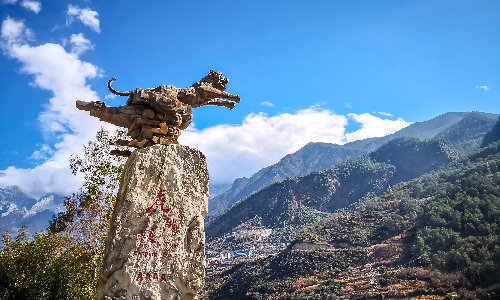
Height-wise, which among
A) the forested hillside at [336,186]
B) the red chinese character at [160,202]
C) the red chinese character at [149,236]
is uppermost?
the forested hillside at [336,186]

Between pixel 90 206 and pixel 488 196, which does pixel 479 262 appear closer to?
pixel 488 196

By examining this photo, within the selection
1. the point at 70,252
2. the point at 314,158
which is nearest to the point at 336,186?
the point at 70,252

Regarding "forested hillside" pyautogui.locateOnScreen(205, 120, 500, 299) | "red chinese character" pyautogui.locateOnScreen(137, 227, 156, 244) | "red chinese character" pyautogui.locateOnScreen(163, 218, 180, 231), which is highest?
"red chinese character" pyautogui.locateOnScreen(163, 218, 180, 231)

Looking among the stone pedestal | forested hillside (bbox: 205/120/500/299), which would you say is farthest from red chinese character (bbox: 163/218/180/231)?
forested hillside (bbox: 205/120/500/299)

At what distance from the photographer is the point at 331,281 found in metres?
25.7

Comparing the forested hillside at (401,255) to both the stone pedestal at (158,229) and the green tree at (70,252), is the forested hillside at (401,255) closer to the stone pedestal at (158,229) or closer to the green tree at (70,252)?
the green tree at (70,252)

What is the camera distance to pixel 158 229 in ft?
11.4

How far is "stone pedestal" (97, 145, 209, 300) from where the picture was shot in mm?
3240

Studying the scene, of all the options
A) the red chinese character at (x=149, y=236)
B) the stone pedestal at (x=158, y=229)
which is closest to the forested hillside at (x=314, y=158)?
the stone pedestal at (x=158, y=229)

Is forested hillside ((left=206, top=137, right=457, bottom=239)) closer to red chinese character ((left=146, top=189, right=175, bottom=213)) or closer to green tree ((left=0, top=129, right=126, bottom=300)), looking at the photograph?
green tree ((left=0, top=129, right=126, bottom=300))

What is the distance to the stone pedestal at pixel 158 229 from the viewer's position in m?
3.24

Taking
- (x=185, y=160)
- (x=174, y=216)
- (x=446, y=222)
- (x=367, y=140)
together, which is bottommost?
(x=446, y=222)

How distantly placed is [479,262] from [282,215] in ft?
140

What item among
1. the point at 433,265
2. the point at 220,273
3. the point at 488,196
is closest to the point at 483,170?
the point at 488,196
